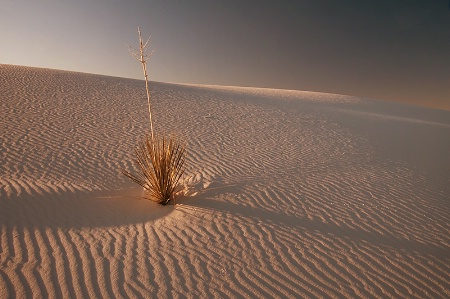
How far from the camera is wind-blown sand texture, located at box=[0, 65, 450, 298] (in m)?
3.01

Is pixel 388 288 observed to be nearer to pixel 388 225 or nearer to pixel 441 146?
pixel 388 225

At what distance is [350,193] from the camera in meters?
5.32

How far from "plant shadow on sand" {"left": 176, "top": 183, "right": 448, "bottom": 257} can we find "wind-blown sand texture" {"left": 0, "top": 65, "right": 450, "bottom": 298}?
1.0 inches

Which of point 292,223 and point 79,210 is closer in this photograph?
point 292,223

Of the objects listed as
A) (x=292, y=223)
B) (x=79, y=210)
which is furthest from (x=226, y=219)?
(x=79, y=210)

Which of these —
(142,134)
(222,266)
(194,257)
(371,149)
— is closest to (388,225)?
(222,266)

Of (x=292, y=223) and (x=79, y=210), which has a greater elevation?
(x=79, y=210)

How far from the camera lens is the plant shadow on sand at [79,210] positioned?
400 cm

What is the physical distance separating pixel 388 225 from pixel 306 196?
→ 1.38 meters

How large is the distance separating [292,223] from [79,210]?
330cm

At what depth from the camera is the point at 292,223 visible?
4.22m

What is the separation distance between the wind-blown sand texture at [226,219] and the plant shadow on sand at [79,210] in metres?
0.03

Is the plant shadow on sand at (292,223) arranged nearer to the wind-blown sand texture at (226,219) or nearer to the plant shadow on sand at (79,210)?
the wind-blown sand texture at (226,219)

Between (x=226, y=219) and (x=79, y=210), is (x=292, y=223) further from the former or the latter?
(x=79, y=210)
